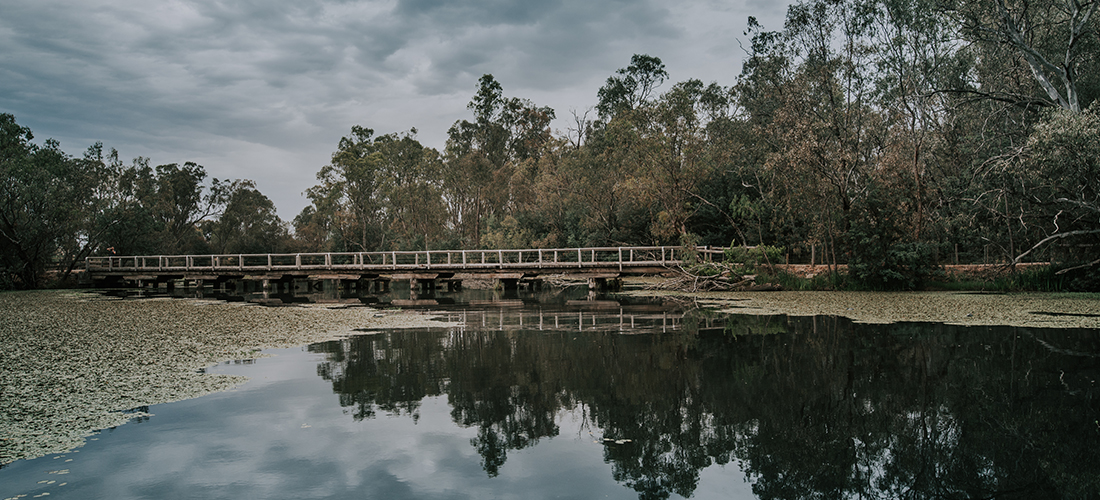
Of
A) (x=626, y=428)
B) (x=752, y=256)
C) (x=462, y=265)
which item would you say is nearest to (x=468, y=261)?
(x=462, y=265)

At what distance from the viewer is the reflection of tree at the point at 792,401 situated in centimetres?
519

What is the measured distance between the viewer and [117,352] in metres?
11.2

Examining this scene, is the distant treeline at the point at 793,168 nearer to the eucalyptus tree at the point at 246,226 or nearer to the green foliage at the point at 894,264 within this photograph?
the green foliage at the point at 894,264

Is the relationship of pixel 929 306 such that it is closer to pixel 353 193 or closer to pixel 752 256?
pixel 752 256

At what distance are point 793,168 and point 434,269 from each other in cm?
1566

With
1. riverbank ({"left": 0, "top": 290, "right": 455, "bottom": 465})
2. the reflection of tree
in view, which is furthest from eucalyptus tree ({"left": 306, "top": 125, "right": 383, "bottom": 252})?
the reflection of tree

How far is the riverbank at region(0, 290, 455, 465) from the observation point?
270 inches

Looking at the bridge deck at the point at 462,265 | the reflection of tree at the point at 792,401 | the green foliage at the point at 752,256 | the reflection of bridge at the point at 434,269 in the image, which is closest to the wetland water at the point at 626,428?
the reflection of tree at the point at 792,401

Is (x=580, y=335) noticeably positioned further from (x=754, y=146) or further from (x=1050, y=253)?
(x=754, y=146)

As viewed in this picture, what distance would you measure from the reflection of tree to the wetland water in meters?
0.03

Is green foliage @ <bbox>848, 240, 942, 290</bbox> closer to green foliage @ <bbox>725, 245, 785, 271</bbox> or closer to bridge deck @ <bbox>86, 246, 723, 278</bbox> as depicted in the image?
green foliage @ <bbox>725, 245, 785, 271</bbox>

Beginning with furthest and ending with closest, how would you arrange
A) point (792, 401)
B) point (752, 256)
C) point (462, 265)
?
point (462, 265) < point (752, 256) < point (792, 401)

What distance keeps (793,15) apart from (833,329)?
51.3 feet

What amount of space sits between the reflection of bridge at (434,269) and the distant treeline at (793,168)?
1.49m
